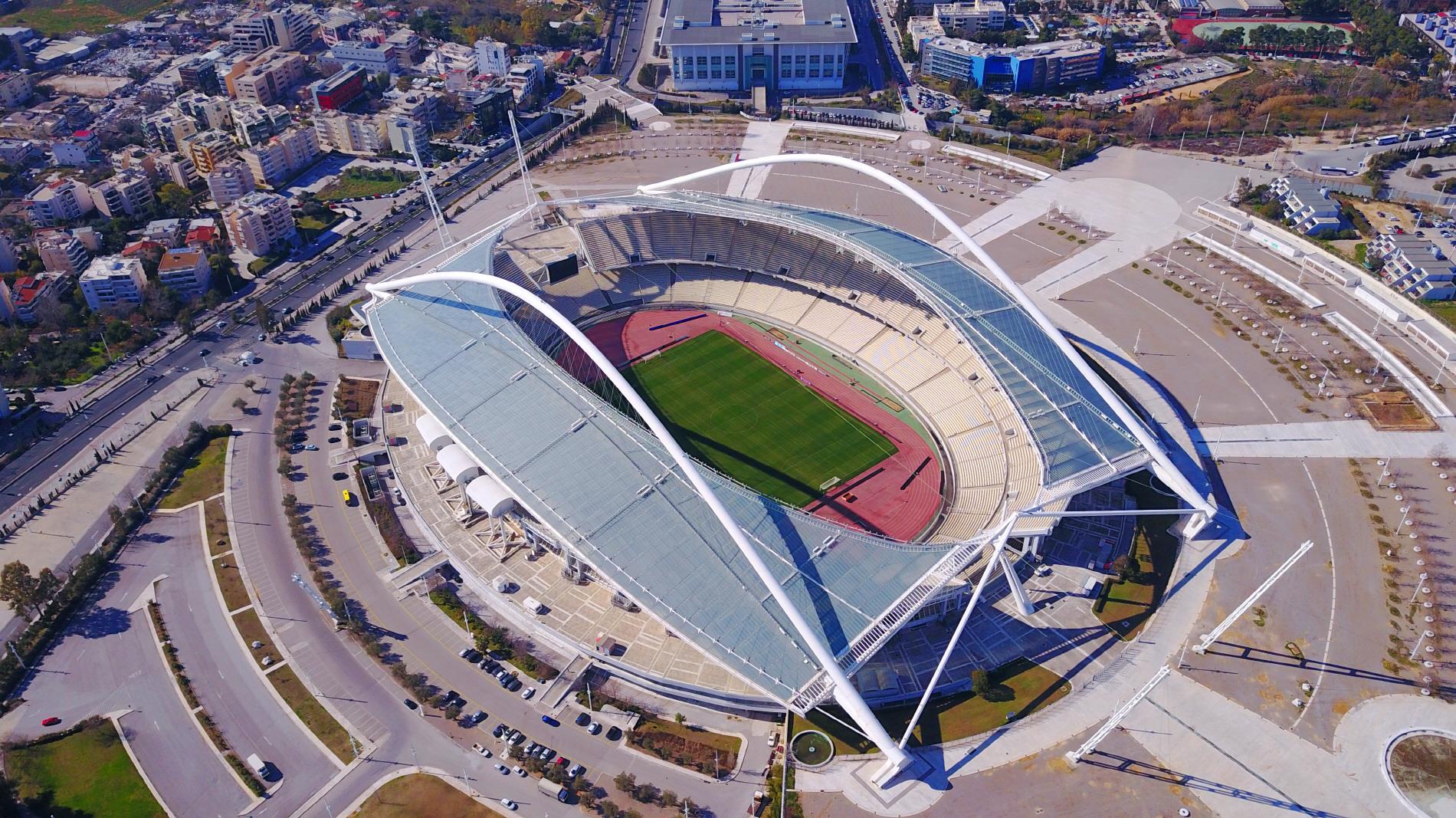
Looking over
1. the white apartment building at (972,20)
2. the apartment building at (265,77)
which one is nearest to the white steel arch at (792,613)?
the apartment building at (265,77)

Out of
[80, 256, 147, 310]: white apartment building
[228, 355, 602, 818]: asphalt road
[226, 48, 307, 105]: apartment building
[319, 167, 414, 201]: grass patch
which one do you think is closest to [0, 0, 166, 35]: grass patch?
[226, 48, 307, 105]: apartment building

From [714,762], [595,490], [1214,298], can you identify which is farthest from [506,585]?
[1214,298]

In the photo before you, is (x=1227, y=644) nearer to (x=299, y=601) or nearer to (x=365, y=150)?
(x=299, y=601)

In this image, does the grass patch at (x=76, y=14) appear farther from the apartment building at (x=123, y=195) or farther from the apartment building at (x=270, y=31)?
the apartment building at (x=123, y=195)

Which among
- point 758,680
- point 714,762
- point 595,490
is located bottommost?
point 714,762

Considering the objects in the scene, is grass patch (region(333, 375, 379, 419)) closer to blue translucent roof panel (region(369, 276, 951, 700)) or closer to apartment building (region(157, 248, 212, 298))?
blue translucent roof panel (region(369, 276, 951, 700))

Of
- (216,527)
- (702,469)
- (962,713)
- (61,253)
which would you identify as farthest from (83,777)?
(61,253)
